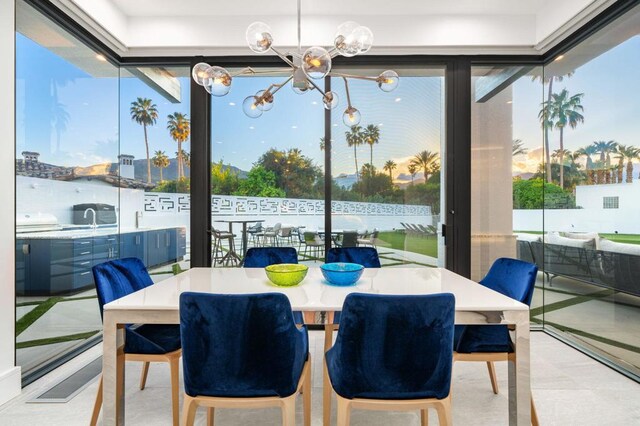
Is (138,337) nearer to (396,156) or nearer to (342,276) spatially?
(342,276)

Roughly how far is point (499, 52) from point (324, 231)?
2.39 metres

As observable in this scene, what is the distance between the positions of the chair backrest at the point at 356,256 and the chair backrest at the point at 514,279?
80 centimetres

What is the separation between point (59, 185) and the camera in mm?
2777

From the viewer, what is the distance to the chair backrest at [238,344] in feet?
4.27

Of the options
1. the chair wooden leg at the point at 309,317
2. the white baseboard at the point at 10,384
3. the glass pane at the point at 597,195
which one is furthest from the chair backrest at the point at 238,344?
the glass pane at the point at 597,195

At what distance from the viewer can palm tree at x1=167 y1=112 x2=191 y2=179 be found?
139 inches

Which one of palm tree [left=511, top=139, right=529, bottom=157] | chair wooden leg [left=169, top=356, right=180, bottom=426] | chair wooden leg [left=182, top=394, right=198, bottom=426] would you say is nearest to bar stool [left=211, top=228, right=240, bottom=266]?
chair wooden leg [left=169, top=356, right=180, bottom=426]

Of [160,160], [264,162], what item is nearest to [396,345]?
[264,162]

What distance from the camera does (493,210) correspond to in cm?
356

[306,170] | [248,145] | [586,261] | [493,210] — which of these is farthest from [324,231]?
[586,261]

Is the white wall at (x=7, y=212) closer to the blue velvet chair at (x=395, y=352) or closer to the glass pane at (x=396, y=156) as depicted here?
the blue velvet chair at (x=395, y=352)

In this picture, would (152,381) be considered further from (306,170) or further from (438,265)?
(438,265)

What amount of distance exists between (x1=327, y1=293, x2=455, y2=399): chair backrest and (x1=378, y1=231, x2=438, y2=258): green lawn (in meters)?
2.29

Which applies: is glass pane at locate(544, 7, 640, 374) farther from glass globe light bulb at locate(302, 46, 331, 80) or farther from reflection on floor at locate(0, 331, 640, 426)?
glass globe light bulb at locate(302, 46, 331, 80)
